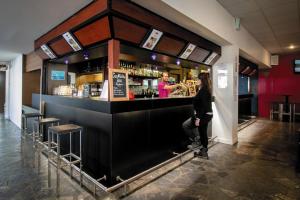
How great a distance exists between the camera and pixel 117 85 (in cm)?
279

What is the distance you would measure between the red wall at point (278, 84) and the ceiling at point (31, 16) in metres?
9.87

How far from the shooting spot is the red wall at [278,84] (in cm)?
927

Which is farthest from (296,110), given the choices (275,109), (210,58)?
(210,58)

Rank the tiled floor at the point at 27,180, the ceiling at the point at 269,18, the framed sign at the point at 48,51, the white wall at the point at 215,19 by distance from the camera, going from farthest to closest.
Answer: the framed sign at the point at 48,51, the ceiling at the point at 269,18, the white wall at the point at 215,19, the tiled floor at the point at 27,180

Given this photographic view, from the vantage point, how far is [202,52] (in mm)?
4555

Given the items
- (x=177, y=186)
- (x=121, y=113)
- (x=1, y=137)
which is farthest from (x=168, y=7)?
(x=1, y=137)

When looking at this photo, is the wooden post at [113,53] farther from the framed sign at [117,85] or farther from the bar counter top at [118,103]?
the bar counter top at [118,103]

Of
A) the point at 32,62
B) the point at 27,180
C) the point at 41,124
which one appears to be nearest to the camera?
the point at 27,180

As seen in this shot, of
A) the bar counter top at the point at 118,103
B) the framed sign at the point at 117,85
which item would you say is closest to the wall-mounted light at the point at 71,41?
the bar counter top at the point at 118,103

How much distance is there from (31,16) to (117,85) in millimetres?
2189

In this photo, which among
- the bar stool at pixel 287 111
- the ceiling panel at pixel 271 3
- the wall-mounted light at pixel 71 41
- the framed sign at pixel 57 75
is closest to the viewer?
the wall-mounted light at pixel 71 41

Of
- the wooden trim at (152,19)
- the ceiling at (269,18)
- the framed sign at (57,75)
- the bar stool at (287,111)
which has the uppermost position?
the ceiling at (269,18)

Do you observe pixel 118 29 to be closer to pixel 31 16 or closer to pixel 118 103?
pixel 118 103

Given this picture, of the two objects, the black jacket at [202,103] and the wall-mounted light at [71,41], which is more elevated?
the wall-mounted light at [71,41]
